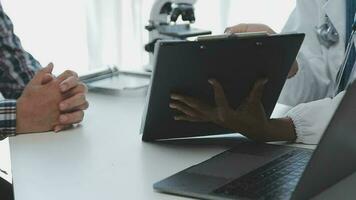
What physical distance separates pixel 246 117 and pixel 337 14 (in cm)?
63

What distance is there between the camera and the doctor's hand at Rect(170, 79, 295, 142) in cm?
115

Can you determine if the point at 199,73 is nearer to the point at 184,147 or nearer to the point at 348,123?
the point at 184,147

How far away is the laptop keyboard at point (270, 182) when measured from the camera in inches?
34.5

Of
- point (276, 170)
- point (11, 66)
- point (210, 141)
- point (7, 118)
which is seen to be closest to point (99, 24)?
point (11, 66)

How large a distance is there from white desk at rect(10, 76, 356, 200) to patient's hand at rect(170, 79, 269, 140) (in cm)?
5

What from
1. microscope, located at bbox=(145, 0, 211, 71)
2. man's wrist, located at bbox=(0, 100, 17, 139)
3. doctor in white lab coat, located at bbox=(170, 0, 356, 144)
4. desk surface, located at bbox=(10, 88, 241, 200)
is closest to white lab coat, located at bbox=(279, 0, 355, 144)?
doctor in white lab coat, located at bbox=(170, 0, 356, 144)

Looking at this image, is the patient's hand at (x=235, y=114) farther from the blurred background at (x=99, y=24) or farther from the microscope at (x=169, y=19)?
the blurred background at (x=99, y=24)

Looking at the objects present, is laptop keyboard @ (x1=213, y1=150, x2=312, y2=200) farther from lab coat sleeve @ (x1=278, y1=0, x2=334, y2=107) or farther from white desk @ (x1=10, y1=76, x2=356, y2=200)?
lab coat sleeve @ (x1=278, y1=0, x2=334, y2=107)

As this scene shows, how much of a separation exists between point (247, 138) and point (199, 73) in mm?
219

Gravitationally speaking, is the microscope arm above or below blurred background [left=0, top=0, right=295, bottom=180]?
above

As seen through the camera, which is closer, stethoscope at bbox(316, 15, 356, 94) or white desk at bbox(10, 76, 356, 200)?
white desk at bbox(10, 76, 356, 200)

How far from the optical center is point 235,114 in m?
1.18

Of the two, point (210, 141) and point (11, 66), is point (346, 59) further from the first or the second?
point (11, 66)

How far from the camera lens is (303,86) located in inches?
65.6
